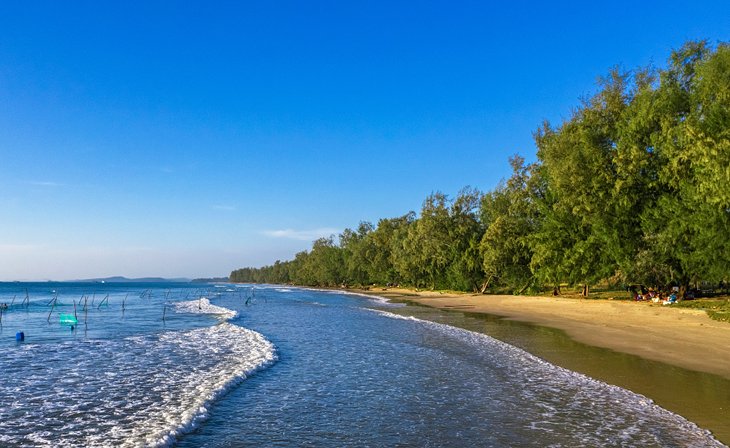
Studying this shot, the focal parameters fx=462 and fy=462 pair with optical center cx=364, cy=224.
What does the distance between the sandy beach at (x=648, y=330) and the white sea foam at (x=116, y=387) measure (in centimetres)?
1746

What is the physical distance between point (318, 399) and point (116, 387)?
25.0ft

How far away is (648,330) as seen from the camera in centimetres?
2744

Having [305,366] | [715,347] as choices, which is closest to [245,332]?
[305,366]

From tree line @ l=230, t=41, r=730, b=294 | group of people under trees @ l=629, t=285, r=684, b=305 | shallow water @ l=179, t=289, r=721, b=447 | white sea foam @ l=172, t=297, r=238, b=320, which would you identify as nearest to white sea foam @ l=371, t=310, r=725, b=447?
shallow water @ l=179, t=289, r=721, b=447

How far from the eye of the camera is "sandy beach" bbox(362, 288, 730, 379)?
19.2 m

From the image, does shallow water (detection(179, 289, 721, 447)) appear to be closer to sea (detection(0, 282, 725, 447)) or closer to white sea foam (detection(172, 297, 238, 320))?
sea (detection(0, 282, 725, 447))

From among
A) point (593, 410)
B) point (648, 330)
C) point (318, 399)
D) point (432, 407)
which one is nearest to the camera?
point (593, 410)

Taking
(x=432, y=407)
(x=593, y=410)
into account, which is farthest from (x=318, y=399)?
(x=593, y=410)

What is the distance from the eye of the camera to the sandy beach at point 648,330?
19.2m

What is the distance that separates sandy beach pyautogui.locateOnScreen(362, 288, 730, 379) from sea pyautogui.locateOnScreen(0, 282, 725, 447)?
5211mm

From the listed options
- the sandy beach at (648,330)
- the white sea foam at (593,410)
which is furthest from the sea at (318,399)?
A: the sandy beach at (648,330)

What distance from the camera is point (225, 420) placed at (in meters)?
12.5

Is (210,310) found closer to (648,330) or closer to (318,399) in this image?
(318,399)

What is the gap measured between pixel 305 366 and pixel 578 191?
3516 cm
